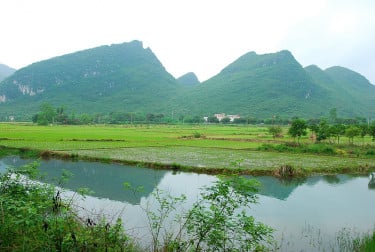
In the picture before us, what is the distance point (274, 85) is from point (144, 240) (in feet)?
481

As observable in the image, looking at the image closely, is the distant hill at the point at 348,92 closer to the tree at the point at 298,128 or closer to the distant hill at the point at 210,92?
the distant hill at the point at 210,92

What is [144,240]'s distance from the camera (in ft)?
27.1

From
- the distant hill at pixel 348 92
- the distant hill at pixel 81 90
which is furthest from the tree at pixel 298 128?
the distant hill at pixel 81 90

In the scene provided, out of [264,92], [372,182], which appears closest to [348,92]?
[264,92]

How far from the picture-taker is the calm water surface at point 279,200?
947cm

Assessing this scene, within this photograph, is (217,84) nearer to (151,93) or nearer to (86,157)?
(151,93)

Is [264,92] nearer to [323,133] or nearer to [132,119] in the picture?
[132,119]

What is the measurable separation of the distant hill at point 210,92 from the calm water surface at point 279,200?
4043 inches

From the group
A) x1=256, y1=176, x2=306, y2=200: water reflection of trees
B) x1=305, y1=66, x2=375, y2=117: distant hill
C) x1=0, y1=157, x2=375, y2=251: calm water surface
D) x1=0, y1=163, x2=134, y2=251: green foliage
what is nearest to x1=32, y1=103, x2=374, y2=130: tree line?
x1=305, y1=66, x2=375, y2=117: distant hill

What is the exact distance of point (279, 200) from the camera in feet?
44.6

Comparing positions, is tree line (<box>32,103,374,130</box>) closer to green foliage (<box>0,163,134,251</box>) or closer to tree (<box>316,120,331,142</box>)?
tree (<box>316,120,331,142</box>)

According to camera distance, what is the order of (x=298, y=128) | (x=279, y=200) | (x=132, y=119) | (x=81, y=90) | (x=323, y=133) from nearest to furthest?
(x=279, y=200) → (x=298, y=128) → (x=323, y=133) → (x=132, y=119) → (x=81, y=90)

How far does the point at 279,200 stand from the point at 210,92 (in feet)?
478

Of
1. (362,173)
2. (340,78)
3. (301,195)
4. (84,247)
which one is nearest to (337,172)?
(362,173)
